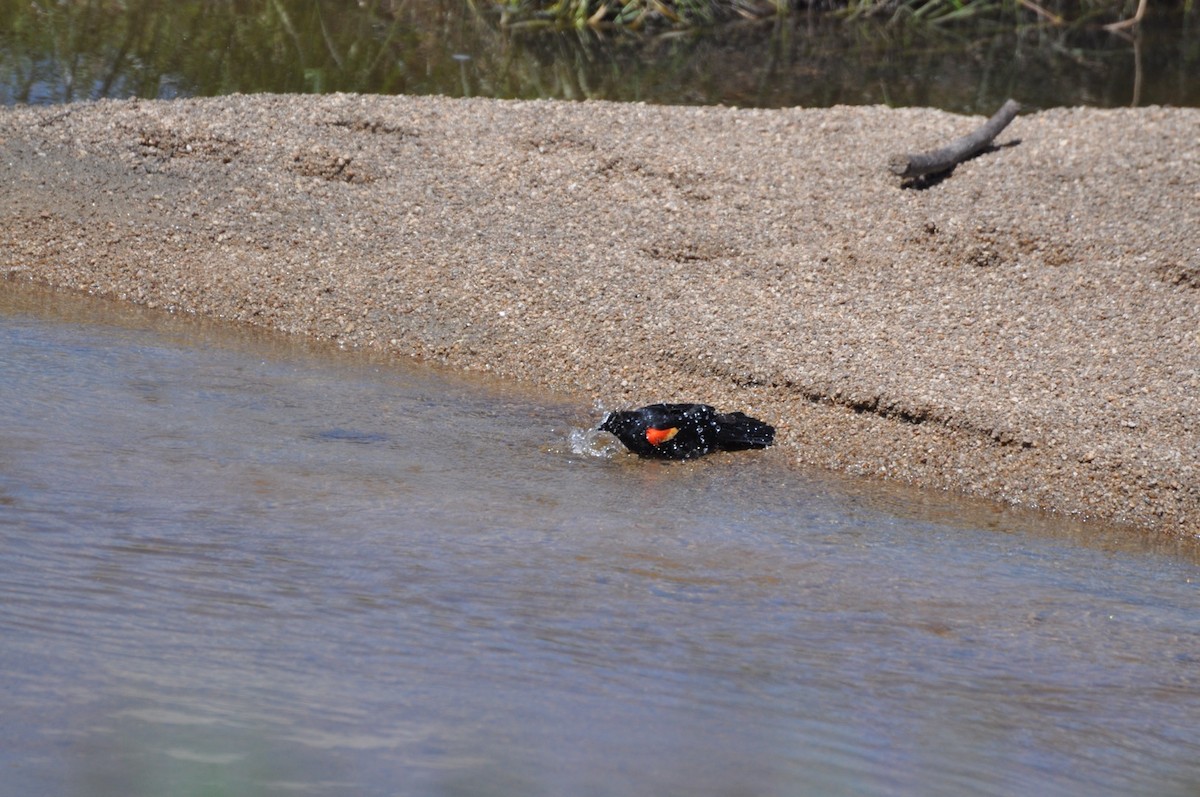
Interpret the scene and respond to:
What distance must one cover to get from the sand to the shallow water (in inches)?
20.5

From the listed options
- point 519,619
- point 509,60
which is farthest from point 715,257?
point 509,60

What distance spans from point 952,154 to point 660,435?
440cm

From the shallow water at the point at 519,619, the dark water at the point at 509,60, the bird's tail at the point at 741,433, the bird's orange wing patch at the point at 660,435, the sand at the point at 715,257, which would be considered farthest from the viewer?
the dark water at the point at 509,60

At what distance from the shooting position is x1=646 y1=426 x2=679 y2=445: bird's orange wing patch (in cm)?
501

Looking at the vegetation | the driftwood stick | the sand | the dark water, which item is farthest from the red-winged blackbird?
the vegetation

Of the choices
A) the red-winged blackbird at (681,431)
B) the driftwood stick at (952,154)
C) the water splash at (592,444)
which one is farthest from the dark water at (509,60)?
the red-winged blackbird at (681,431)

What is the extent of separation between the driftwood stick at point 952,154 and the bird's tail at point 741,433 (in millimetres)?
3485

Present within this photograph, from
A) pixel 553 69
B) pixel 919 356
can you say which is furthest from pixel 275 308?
pixel 553 69

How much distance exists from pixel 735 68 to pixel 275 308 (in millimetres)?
9349

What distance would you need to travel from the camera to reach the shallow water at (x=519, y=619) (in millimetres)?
2764

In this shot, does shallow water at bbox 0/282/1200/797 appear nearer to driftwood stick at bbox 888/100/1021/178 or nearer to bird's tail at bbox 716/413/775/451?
bird's tail at bbox 716/413/775/451

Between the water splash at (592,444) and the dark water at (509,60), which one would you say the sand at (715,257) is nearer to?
the water splash at (592,444)

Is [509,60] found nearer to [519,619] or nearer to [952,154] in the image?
[952,154]

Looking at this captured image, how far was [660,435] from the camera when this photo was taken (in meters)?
5.02
